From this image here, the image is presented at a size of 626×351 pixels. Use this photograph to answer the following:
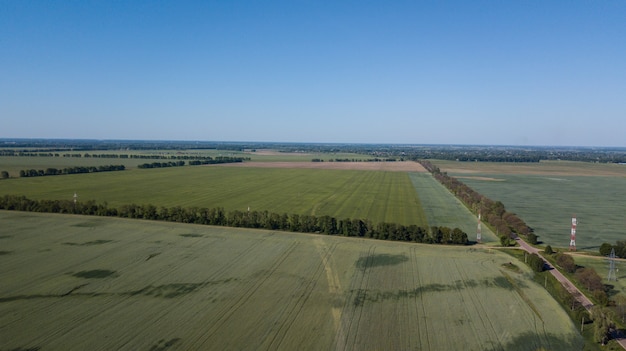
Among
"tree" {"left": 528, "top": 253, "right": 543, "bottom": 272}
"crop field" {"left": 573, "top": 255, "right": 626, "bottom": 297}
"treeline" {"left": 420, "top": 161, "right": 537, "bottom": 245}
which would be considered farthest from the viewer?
"treeline" {"left": 420, "top": 161, "right": 537, "bottom": 245}

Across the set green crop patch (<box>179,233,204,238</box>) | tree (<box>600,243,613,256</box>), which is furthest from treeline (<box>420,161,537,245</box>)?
green crop patch (<box>179,233,204,238</box>)

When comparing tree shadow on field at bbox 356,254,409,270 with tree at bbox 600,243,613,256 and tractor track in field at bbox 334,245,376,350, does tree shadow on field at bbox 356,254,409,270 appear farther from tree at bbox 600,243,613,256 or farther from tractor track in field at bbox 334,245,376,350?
tree at bbox 600,243,613,256

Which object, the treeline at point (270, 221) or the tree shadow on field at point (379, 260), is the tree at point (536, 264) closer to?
the treeline at point (270, 221)

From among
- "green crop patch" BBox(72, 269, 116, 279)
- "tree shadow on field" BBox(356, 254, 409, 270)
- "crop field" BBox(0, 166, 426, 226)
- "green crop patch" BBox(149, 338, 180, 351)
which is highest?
"crop field" BBox(0, 166, 426, 226)

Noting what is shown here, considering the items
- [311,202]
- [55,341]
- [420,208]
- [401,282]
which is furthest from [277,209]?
[55,341]

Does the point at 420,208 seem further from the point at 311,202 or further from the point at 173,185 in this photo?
the point at 173,185

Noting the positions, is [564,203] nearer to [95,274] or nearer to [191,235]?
[191,235]

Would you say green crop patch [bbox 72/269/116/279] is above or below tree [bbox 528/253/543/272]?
below
